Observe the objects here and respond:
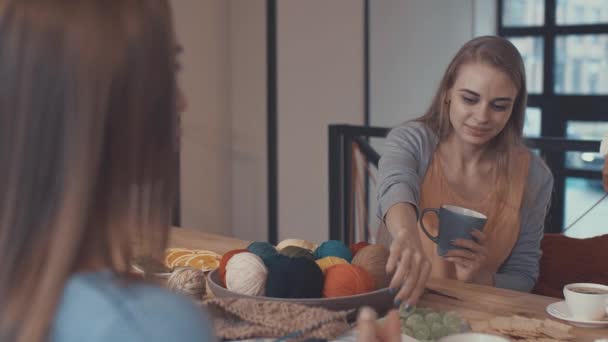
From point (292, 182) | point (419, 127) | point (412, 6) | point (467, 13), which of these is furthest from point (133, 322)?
point (467, 13)

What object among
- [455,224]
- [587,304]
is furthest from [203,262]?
[587,304]

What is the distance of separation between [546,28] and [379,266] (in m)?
4.37

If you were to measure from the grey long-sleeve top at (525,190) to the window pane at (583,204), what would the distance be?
3.20 meters

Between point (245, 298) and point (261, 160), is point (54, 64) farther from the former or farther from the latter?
point (261, 160)

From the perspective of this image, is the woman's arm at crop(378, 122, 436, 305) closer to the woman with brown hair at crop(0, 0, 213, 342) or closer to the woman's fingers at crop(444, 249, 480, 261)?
the woman's fingers at crop(444, 249, 480, 261)

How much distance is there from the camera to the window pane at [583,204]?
205 inches

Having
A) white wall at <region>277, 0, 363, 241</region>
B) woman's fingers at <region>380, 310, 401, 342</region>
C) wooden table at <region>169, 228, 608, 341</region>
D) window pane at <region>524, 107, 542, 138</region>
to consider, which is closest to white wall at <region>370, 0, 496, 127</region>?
white wall at <region>277, 0, 363, 241</region>

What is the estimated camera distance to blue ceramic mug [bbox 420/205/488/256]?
65.3 inches

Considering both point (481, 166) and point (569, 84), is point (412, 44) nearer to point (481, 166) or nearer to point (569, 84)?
point (569, 84)

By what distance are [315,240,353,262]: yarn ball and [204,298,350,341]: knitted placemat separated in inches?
10.4

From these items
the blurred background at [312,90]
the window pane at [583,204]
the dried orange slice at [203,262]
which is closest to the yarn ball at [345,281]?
the dried orange slice at [203,262]

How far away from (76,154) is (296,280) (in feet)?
2.51

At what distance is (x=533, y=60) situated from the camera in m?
5.52

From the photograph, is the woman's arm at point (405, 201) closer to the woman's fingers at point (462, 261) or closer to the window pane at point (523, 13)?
the woman's fingers at point (462, 261)
